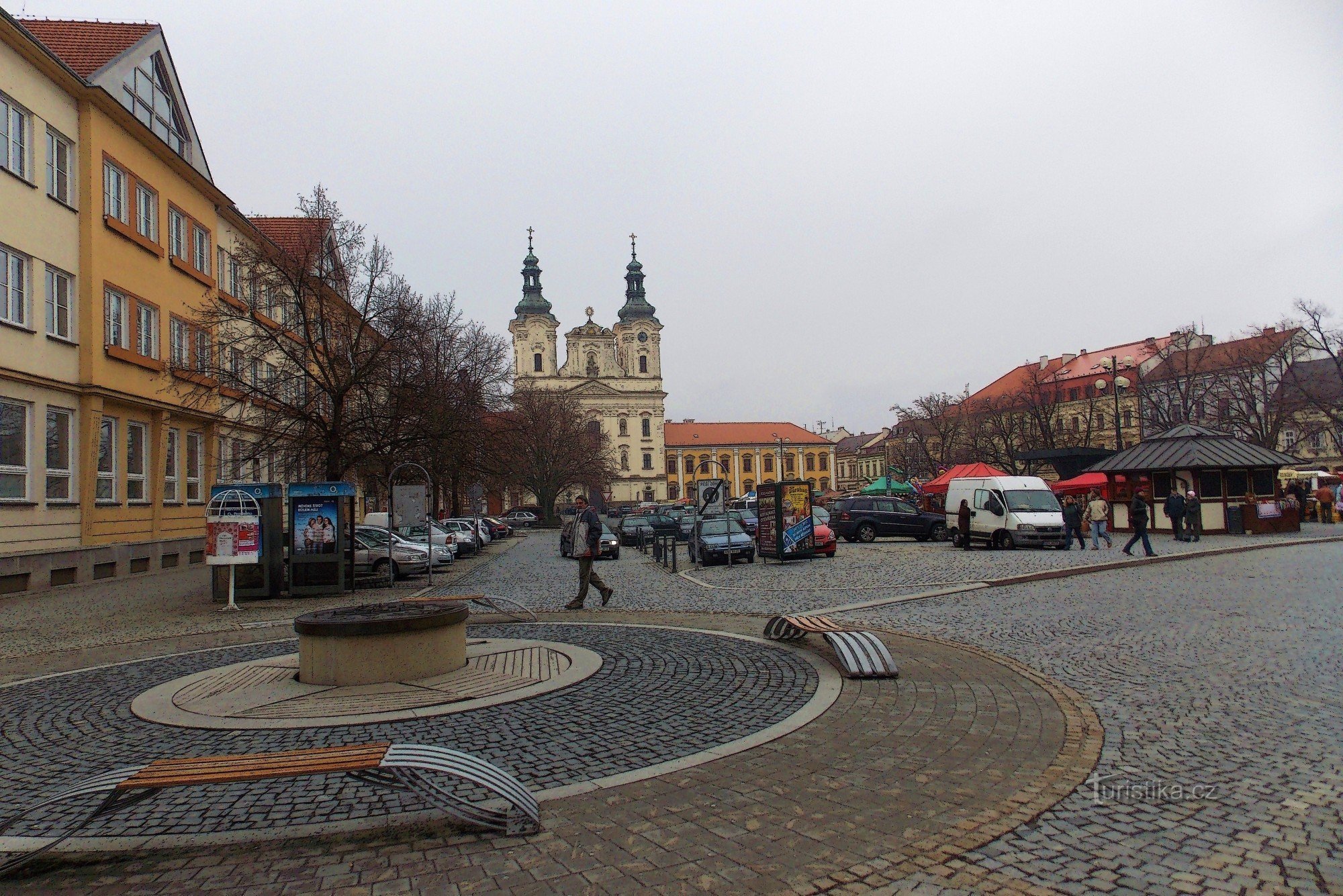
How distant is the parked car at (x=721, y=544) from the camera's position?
24281mm

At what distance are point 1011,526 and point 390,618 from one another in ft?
73.1

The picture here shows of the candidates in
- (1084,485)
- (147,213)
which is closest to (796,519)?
(1084,485)

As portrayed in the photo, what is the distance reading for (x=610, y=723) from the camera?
21.7 ft

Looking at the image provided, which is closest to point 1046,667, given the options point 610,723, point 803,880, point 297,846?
point 610,723

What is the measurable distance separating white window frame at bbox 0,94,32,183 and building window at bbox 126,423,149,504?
7.25m

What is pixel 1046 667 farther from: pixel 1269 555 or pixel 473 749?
pixel 1269 555

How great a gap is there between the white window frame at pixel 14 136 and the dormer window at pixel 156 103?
4537mm

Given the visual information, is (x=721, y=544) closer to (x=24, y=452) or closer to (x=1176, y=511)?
Result: (x=1176, y=511)

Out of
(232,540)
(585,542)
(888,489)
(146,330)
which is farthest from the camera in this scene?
(888,489)

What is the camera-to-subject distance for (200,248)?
29.6 m

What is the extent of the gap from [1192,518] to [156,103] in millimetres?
35808

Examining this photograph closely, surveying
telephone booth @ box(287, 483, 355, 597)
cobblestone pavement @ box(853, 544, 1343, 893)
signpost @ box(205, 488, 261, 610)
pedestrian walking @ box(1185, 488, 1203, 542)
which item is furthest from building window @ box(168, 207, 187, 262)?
pedestrian walking @ box(1185, 488, 1203, 542)

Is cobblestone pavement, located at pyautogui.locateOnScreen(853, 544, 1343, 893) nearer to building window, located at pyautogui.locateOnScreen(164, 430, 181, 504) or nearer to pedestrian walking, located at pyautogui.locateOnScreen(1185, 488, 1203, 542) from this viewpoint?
pedestrian walking, located at pyautogui.locateOnScreen(1185, 488, 1203, 542)

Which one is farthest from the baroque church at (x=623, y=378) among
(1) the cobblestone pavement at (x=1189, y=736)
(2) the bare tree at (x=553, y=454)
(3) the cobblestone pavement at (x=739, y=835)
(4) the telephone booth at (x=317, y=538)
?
(3) the cobblestone pavement at (x=739, y=835)
